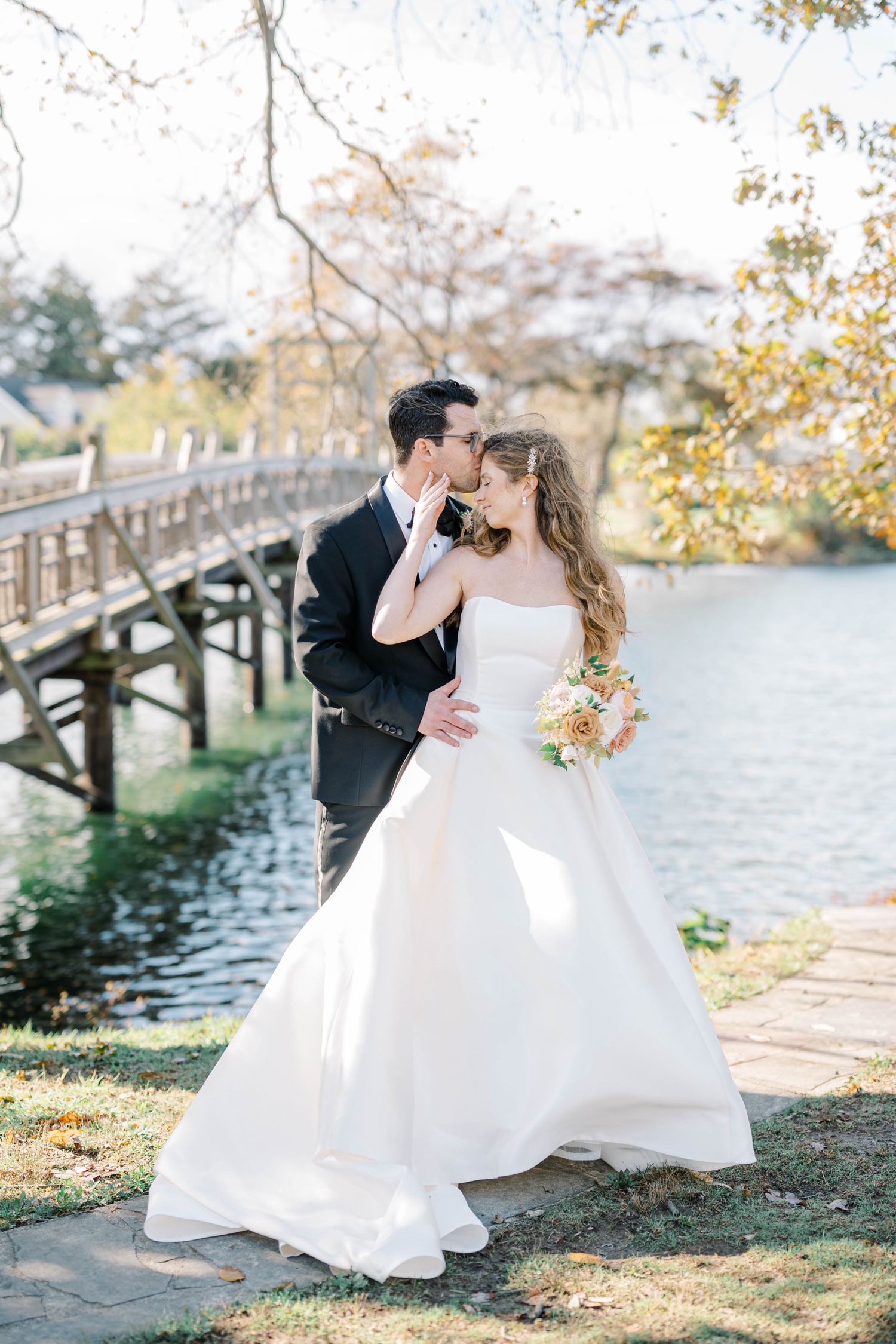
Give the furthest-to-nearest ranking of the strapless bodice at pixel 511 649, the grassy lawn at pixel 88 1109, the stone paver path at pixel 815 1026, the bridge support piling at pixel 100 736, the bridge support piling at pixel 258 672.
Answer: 1. the bridge support piling at pixel 258 672
2. the bridge support piling at pixel 100 736
3. the stone paver path at pixel 815 1026
4. the strapless bodice at pixel 511 649
5. the grassy lawn at pixel 88 1109

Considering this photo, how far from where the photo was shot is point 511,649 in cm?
382

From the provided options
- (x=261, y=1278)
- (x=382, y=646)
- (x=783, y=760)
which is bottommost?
(x=783, y=760)

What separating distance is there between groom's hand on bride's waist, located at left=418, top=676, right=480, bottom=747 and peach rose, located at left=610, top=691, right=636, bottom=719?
17.2 inches

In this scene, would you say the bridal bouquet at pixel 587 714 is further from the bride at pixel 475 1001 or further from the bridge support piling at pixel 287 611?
the bridge support piling at pixel 287 611

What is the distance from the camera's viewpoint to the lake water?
923 cm

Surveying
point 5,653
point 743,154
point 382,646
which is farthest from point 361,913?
point 5,653

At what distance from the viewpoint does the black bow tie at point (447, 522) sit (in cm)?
413

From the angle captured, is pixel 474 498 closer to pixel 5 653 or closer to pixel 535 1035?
pixel 535 1035

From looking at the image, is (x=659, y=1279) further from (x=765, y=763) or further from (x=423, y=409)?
(x=765, y=763)

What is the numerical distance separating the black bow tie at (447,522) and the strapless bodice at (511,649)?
394mm

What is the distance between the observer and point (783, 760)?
659 inches

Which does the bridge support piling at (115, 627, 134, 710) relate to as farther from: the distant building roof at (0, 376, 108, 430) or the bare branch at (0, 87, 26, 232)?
the distant building roof at (0, 376, 108, 430)

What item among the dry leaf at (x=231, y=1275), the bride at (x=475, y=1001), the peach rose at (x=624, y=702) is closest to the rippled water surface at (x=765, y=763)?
the peach rose at (x=624, y=702)

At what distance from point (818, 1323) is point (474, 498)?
249cm
